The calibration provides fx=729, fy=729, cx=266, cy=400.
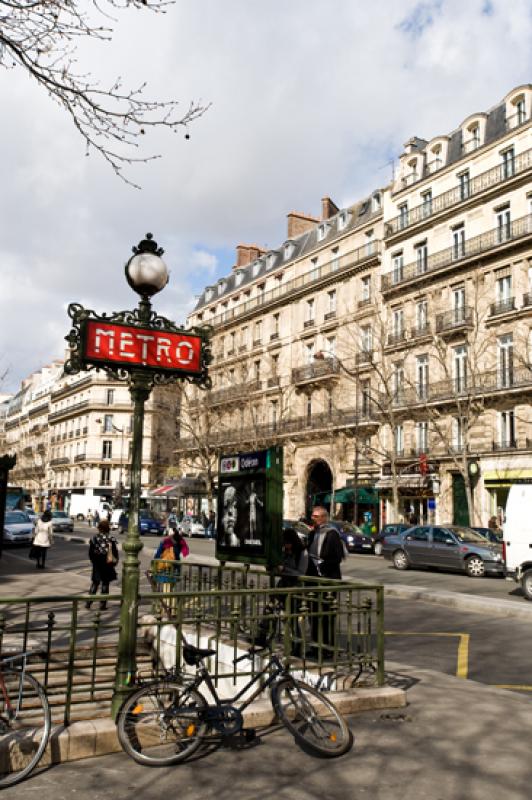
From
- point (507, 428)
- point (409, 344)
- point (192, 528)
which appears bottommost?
point (192, 528)

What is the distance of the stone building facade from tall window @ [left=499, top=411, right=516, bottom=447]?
0.06 m

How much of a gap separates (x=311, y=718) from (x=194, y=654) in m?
0.97

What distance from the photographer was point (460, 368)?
34438 millimetres

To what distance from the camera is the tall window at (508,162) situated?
32750 mm

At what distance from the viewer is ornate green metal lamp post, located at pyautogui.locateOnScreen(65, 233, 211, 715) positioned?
5531mm

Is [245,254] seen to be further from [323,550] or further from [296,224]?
[323,550]

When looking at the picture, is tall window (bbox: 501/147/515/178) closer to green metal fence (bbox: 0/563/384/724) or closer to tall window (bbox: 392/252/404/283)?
tall window (bbox: 392/252/404/283)

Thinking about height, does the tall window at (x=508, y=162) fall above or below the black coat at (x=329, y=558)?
above

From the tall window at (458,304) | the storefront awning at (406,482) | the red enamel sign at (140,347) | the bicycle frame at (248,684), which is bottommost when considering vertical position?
the bicycle frame at (248,684)

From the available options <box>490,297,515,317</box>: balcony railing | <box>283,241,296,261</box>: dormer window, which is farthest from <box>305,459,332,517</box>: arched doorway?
<box>283,241,296,261</box>: dormer window

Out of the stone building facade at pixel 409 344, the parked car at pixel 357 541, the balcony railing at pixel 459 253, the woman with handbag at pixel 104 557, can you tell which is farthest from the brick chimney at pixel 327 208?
the woman with handbag at pixel 104 557

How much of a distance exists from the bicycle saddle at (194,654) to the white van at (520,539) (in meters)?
11.3

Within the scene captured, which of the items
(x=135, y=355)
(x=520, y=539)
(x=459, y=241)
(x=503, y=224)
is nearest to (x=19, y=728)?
(x=135, y=355)

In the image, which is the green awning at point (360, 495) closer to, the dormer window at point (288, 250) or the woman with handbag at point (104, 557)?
the dormer window at point (288, 250)
